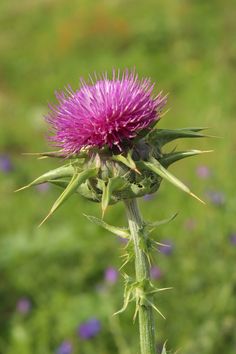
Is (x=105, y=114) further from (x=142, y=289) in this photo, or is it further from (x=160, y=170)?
(x=142, y=289)

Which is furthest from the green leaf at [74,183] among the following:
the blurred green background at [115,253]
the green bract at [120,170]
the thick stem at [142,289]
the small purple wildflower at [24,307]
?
the small purple wildflower at [24,307]

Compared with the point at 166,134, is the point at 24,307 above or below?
below

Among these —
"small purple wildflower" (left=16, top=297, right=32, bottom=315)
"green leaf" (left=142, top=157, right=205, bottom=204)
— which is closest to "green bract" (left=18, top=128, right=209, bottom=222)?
"green leaf" (left=142, top=157, right=205, bottom=204)

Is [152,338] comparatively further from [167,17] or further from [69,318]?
[167,17]

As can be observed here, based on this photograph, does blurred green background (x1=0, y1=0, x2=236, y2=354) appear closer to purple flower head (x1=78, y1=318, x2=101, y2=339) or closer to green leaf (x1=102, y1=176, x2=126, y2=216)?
purple flower head (x1=78, y1=318, x2=101, y2=339)

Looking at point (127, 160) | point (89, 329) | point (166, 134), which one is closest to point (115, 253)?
point (89, 329)
